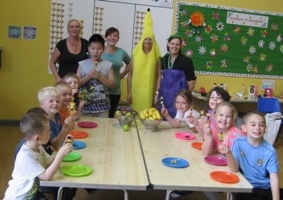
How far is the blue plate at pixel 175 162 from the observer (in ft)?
6.56

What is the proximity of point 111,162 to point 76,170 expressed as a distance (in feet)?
0.81

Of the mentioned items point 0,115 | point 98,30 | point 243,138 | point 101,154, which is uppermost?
point 98,30

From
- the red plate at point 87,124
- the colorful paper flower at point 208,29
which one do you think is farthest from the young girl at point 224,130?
the colorful paper flower at point 208,29

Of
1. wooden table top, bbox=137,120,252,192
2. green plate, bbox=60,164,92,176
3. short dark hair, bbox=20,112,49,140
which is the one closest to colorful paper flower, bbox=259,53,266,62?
wooden table top, bbox=137,120,252,192

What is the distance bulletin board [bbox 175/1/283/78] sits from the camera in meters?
5.19

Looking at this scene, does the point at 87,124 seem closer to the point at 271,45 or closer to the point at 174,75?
the point at 174,75

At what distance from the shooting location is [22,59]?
15.8ft

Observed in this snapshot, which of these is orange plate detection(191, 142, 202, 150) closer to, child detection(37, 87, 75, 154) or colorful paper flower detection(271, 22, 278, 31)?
child detection(37, 87, 75, 154)

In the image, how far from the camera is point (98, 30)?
493 cm

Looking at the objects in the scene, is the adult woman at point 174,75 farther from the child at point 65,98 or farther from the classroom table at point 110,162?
the child at point 65,98

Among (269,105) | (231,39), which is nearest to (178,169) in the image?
(269,105)

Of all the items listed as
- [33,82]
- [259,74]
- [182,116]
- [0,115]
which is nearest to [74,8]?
[33,82]

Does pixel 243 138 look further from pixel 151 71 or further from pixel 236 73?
pixel 236 73

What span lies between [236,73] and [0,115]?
3794mm
